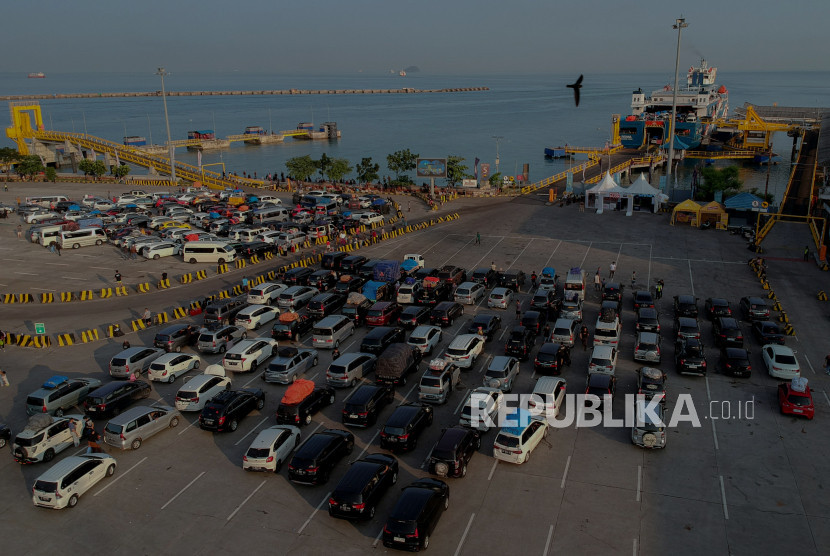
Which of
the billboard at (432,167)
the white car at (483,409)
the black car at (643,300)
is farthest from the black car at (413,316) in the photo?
the billboard at (432,167)

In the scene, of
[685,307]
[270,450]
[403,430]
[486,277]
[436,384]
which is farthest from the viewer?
[486,277]

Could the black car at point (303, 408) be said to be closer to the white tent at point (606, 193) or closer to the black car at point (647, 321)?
the black car at point (647, 321)

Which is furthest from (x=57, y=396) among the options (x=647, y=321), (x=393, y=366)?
(x=647, y=321)

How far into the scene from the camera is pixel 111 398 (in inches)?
916

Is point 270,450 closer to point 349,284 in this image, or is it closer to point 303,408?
point 303,408

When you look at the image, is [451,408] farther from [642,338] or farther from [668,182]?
[668,182]

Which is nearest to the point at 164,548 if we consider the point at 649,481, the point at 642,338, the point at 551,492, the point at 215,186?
the point at 551,492

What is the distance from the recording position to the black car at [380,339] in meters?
28.0

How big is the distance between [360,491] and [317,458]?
7.55 ft

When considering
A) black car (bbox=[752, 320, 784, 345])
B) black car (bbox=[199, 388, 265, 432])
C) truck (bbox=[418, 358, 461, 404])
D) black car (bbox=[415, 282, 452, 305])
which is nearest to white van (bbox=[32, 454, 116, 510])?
black car (bbox=[199, 388, 265, 432])

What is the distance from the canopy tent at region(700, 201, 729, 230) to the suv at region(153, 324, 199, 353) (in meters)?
41.2

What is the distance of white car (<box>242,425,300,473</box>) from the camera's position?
1942 cm

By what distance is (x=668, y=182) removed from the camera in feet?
209

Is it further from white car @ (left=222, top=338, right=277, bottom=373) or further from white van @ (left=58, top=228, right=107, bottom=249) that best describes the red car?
white van @ (left=58, top=228, right=107, bottom=249)
